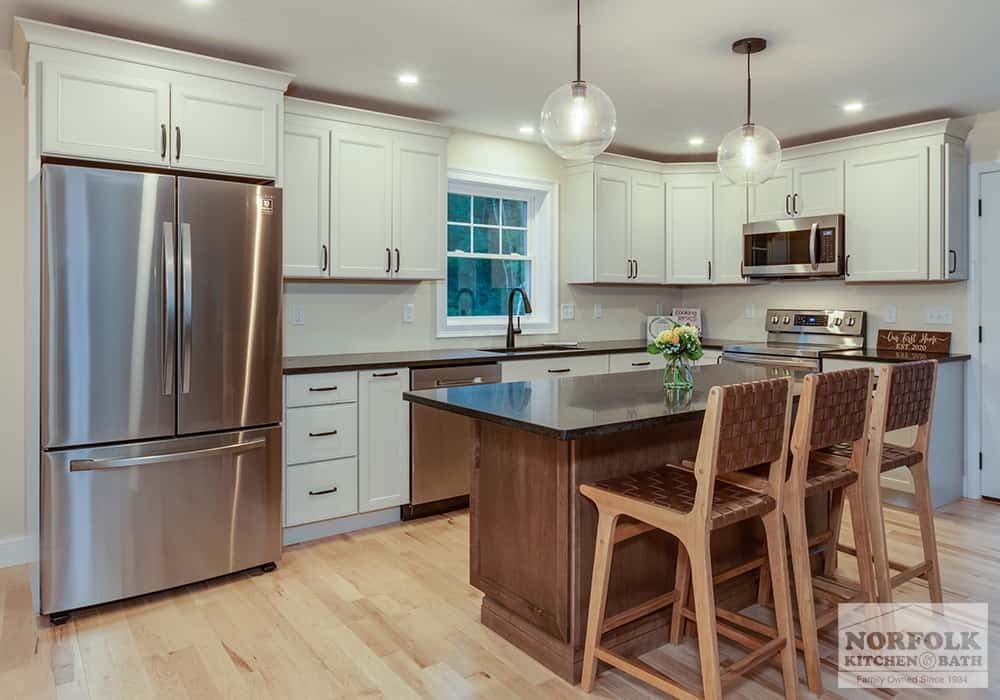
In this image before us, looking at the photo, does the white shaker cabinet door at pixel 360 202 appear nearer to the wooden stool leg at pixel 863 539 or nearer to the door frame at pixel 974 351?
the wooden stool leg at pixel 863 539

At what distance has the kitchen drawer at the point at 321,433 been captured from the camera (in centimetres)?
354

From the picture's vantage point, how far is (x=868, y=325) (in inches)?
192

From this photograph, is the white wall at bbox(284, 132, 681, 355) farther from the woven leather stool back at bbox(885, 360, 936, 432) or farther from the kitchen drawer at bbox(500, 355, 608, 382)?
the woven leather stool back at bbox(885, 360, 936, 432)

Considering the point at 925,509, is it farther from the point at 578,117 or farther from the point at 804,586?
the point at 578,117

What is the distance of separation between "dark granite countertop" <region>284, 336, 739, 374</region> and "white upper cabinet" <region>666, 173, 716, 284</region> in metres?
0.83

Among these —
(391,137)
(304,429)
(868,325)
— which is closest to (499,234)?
(391,137)

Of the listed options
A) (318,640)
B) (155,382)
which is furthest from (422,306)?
(318,640)

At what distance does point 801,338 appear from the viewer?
516 centimetres

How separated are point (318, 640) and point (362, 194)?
239cm

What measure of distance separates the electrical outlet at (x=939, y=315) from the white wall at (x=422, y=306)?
2.11 m

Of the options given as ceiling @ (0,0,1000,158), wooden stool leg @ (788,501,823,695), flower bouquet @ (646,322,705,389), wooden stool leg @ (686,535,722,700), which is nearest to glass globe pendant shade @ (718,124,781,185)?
ceiling @ (0,0,1000,158)

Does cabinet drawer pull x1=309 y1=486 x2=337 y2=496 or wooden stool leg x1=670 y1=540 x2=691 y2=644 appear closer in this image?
wooden stool leg x1=670 y1=540 x2=691 y2=644

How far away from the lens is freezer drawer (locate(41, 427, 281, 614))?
2.75 m

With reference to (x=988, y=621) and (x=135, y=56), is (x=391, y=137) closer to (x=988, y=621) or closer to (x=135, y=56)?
(x=135, y=56)
